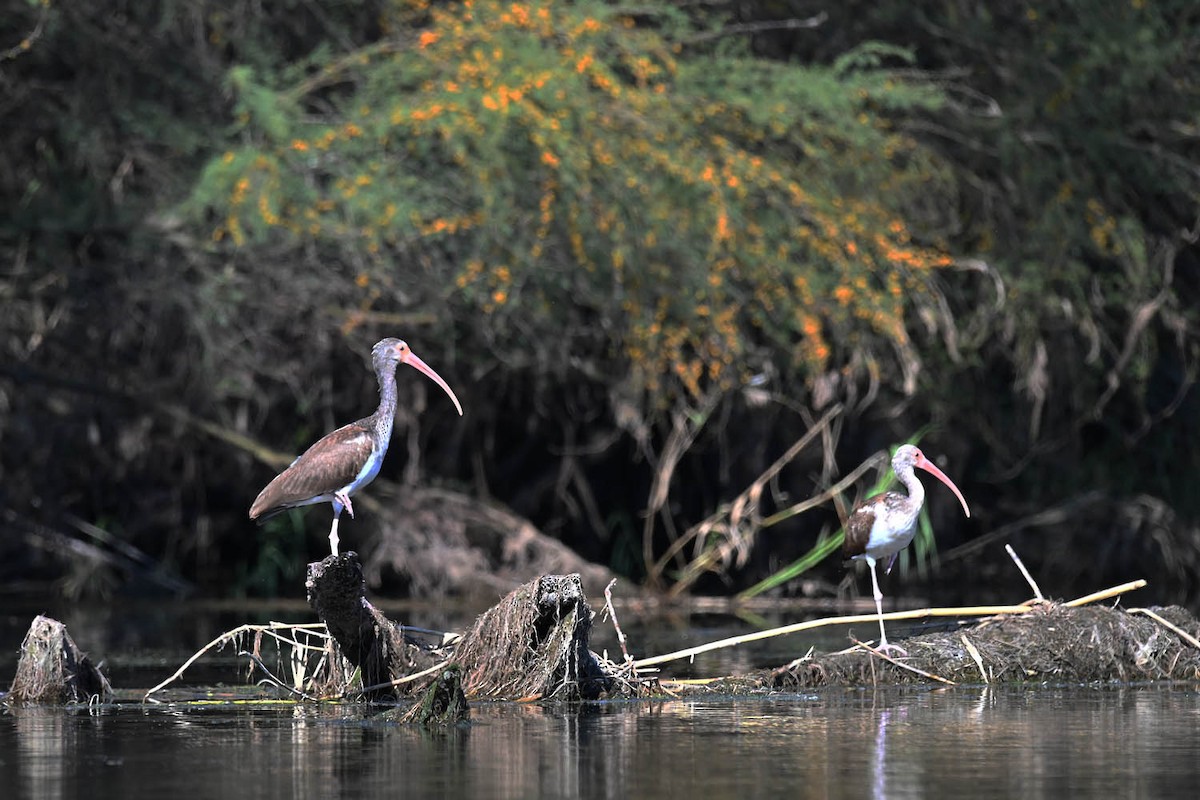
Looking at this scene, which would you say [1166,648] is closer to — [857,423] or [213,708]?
[213,708]

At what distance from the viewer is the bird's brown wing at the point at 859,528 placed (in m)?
15.5

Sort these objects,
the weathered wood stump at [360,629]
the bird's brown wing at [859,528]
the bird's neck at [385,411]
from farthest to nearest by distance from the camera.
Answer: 1. the bird's brown wing at [859,528]
2. the bird's neck at [385,411]
3. the weathered wood stump at [360,629]

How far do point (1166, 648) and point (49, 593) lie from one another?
42.5 feet

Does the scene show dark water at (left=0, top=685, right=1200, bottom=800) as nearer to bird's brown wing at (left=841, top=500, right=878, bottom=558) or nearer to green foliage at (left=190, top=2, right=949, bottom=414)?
bird's brown wing at (left=841, top=500, right=878, bottom=558)

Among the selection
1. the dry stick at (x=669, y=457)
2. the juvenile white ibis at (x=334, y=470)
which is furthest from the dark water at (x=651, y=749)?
the dry stick at (x=669, y=457)

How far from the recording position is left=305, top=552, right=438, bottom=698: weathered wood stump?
11336 millimetres

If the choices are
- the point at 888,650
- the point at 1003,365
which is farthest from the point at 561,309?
the point at 888,650

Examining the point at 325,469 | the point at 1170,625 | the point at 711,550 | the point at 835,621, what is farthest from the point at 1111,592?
the point at 711,550

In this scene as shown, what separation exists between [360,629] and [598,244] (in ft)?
27.5

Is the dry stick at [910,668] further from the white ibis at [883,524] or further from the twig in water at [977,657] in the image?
the white ibis at [883,524]

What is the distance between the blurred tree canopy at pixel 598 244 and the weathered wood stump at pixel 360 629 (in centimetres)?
743

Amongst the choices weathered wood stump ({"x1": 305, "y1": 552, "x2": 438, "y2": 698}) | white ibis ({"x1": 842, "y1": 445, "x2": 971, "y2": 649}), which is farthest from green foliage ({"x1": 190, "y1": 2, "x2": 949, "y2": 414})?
weathered wood stump ({"x1": 305, "y1": 552, "x2": 438, "y2": 698})

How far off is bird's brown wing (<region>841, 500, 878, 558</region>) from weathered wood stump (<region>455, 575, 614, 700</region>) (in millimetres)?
3431

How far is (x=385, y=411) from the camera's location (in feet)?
47.3
